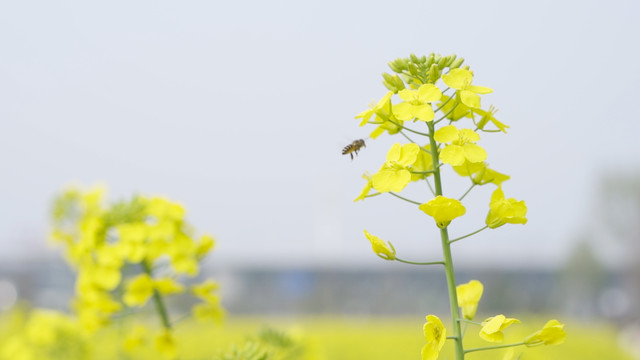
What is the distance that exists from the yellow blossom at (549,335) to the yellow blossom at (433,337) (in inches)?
5.1

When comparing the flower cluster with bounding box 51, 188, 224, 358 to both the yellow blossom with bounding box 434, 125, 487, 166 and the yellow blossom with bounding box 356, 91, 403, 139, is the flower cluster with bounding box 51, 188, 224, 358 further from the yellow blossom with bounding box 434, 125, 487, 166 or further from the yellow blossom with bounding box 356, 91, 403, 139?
the yellow blossom with bounding box 434, 125, 487, 166

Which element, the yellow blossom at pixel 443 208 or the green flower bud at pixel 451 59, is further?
the green flower bud at pixel 451 59

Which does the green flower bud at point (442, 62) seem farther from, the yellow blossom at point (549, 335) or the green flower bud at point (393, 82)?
the yellow blossom at point (549, 335)

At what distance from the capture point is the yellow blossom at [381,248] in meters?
0.89

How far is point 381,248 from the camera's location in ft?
2.96

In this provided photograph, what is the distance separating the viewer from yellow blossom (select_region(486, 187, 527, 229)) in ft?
2.90

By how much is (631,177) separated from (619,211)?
124 cm

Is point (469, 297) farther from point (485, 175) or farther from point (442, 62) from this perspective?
point (442, 62)

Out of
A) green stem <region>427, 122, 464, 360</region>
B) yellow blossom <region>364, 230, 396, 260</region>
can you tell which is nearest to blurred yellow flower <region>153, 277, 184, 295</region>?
yellow blossom <region>364, 230, 396, 260</region>

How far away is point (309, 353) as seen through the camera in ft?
5.76

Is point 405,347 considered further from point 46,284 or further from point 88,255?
point 46,284

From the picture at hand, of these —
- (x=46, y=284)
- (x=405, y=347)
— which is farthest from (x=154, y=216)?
(x=46, y=284)

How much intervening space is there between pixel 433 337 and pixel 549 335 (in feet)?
0.54

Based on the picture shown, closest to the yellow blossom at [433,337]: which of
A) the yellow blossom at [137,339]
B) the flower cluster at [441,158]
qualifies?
the flower cluster at [441,158]
